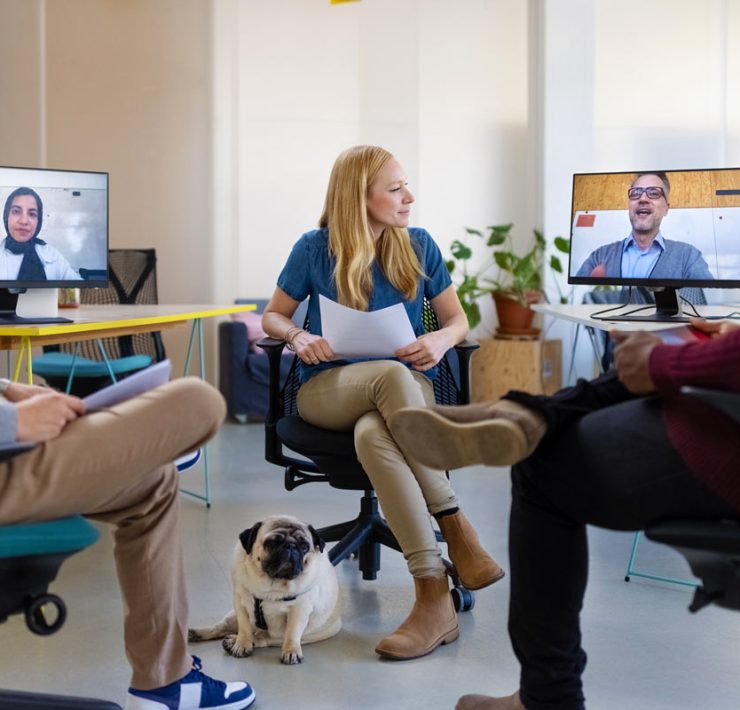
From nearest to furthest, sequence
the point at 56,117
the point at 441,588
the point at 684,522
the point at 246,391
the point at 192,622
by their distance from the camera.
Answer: the point at 684,522
the point at 441,588
the point at 192,622
the point at 246,391
the point at 56,117

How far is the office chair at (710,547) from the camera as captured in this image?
4.63ft

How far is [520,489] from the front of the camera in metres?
1.73

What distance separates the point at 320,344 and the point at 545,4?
14.4 feet

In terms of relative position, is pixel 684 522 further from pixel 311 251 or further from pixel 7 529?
pixel 311 251

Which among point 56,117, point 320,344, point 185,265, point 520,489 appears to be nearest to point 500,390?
point 185,265

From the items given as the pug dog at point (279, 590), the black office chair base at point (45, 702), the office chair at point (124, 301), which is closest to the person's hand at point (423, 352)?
the pug dog at point (279, 590)

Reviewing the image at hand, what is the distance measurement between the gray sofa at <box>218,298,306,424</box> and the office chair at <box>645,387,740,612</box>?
14.5 feet

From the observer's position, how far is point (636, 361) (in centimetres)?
156

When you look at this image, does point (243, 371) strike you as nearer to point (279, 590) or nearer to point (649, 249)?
point (649, 249)

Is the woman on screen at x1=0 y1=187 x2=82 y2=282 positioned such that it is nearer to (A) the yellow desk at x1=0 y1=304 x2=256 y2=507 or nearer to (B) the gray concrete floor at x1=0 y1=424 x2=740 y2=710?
(A) the yellow desk at x1=0 y1=304 x2=256 y2=507

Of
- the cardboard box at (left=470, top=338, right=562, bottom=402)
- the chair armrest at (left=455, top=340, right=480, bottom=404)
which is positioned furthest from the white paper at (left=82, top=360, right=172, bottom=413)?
the cardboard box at (left=470, top=338, right=562, bottom=402)

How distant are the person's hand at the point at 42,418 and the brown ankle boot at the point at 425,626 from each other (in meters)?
1.06

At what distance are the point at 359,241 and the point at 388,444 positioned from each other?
61 centimetres

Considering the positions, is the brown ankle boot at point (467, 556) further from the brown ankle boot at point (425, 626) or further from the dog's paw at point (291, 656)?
the dog's paw at point (291, 656)
